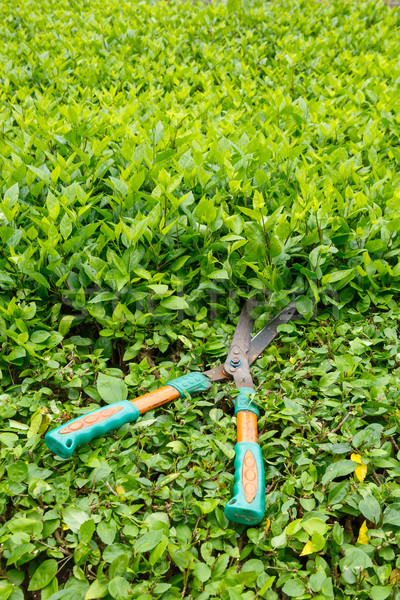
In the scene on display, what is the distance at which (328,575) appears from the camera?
154 centimetres

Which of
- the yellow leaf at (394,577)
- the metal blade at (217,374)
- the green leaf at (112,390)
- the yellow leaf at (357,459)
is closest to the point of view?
the yellow leaf at (394,577)

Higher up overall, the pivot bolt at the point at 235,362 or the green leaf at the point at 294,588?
the pivot bolt at the point at 235,362

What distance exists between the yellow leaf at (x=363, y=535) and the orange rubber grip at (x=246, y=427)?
1.49ft

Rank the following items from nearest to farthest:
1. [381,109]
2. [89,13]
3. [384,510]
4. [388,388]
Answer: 1. [384,510]
2. [388,388]
3. [381,109]
4. [89,13]

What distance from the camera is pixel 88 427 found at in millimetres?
Result: 1683

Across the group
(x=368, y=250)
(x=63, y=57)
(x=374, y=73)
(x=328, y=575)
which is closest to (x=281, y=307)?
(x=368, y=250)

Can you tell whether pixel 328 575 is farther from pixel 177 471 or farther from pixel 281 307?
pixel 281 307

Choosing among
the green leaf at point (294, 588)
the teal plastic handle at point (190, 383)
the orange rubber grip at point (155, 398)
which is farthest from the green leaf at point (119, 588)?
the teal plastic handle at point (190, 383)

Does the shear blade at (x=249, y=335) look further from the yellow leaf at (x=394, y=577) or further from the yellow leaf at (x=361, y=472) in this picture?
the yellow leaf at (x=394, y=577)

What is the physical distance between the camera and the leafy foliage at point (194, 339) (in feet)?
5.03

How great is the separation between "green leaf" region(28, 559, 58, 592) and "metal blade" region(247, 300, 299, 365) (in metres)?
1.07

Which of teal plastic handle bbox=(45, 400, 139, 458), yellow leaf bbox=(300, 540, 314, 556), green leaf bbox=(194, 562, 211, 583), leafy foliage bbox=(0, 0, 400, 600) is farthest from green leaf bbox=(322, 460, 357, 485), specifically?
teal plastic handle bbox=(45, 400, 139, 458)

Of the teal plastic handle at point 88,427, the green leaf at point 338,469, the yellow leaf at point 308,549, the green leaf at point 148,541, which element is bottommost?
the yellow leaf at point 308,549

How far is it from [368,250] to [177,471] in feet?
4.63
